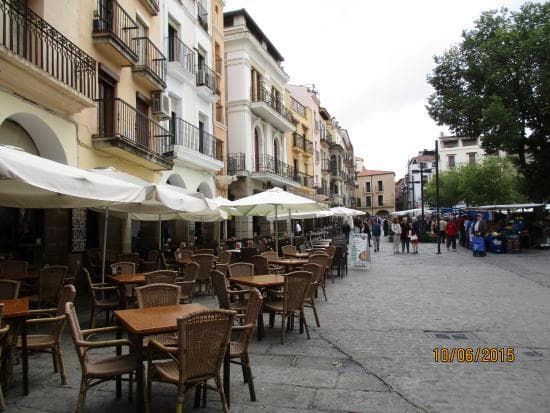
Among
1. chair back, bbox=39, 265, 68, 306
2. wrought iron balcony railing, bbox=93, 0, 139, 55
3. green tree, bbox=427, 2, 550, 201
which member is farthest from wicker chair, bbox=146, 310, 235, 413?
green tree, bbox=427, 2, 550, 201

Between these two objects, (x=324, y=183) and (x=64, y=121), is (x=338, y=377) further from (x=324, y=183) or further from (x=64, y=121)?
(x=324, y=183)

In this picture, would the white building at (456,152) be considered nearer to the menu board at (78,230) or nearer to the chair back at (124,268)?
the menu board at (78,230)

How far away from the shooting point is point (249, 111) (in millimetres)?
26438

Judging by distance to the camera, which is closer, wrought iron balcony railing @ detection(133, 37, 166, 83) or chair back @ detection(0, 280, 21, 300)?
chair back @ detection(0, 280, 21, 300)

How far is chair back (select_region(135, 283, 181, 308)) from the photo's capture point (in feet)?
15.8

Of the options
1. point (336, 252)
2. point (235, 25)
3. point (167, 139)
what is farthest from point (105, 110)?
point (235, 25)

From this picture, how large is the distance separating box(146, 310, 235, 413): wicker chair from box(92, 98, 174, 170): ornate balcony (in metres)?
9.57

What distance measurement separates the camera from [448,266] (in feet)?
52.2

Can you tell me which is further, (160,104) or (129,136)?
(160,104)

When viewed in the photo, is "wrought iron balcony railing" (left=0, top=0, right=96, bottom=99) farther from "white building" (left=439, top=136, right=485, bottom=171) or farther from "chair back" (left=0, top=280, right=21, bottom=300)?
"white building" (left=439, top=136, right=485, bottom=171)

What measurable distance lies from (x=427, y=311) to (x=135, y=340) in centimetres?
594

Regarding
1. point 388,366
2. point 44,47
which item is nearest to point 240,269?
point 388,366

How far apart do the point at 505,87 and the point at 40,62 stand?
24412 mm
